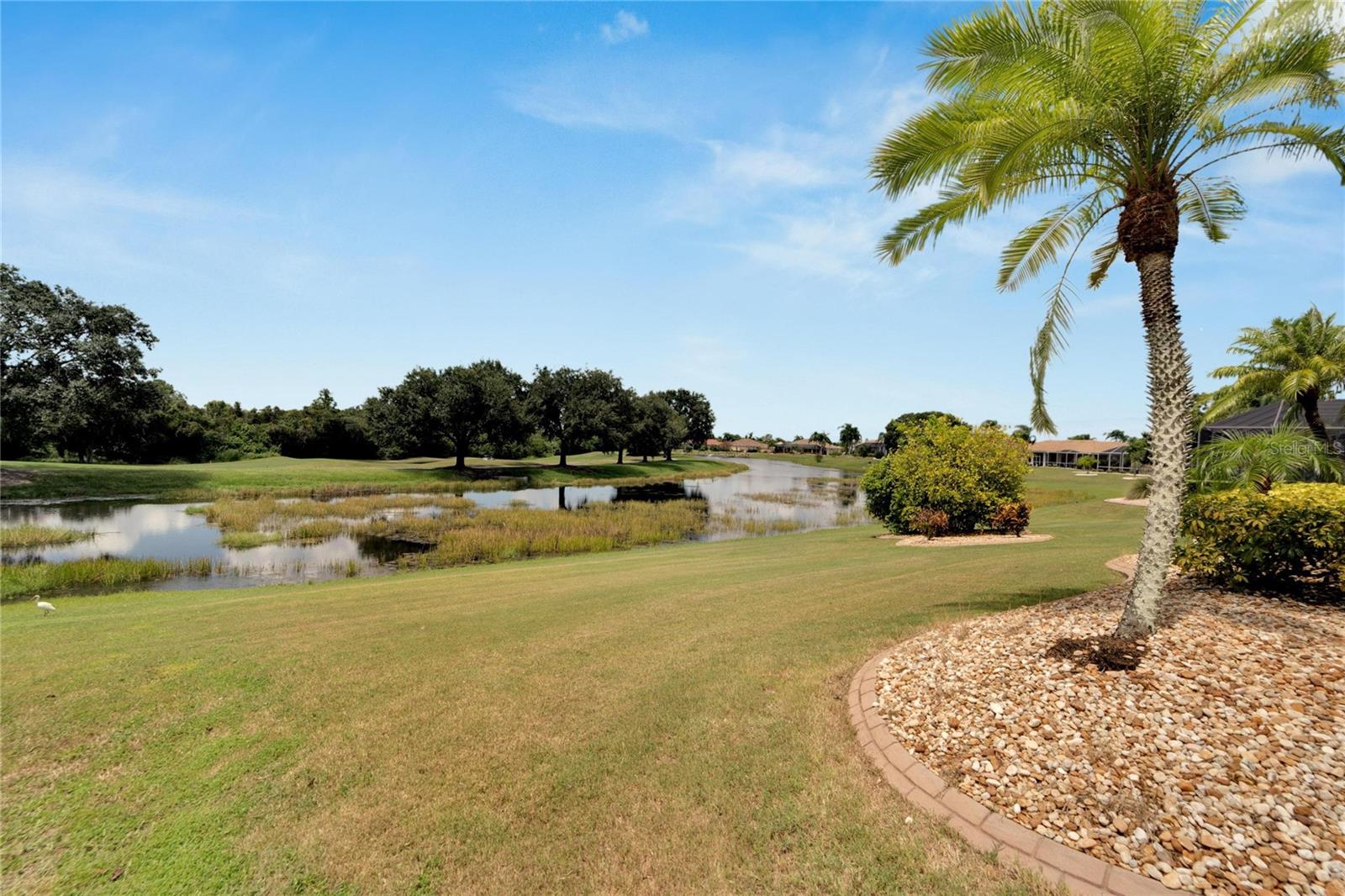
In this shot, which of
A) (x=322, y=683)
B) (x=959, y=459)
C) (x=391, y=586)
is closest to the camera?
(x=322, y=683)

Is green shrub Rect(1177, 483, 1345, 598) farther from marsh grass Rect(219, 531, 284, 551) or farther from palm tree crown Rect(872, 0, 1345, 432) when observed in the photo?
marsh grass Rect(219, 531, 284, 551)

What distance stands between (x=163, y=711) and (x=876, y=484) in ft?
66.5

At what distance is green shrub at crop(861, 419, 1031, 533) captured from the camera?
18.2 metres

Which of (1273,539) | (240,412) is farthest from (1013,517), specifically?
(240,412)

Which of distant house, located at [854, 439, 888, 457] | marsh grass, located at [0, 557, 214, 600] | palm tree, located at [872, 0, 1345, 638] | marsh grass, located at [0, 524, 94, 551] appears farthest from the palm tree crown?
distant house, located at [854, 439, 888, 457]

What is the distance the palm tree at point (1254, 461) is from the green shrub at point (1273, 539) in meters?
0.47

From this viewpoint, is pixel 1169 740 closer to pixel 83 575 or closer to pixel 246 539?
pixel 83 575

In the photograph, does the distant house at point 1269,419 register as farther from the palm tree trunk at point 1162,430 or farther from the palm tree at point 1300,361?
the palm tree trunk at point 1162,430

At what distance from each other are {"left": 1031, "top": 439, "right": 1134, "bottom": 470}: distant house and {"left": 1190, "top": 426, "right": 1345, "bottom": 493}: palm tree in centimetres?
7830

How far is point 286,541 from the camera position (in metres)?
21.6

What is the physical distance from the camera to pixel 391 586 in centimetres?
1245

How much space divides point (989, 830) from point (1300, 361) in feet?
84.9

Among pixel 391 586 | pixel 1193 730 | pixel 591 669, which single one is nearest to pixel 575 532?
pixel 391 586

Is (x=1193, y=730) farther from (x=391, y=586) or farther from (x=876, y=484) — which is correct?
(x=876, y=484)
